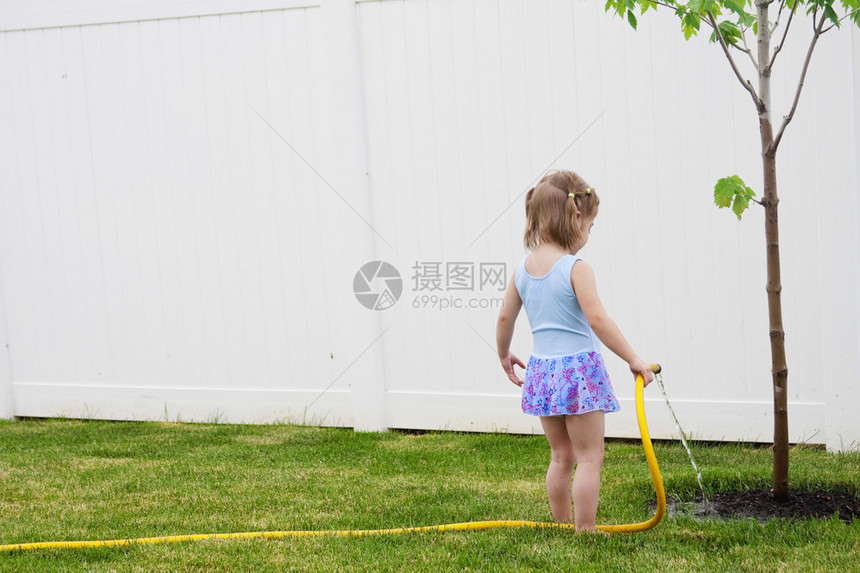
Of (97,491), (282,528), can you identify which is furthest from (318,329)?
(282,528)

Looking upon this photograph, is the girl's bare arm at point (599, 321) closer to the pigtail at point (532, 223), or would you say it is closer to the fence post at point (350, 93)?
the pigtail at point (532, 223)

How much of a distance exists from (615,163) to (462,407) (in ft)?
4.67

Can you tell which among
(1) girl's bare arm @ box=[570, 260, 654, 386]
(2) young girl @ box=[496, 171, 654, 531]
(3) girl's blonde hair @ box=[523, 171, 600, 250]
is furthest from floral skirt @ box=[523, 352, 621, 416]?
(3) girl's blonde hair @ box=[523, 171, 600, 250]

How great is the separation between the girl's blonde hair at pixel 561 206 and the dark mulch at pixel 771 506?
43.0 inches

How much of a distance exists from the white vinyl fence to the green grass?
273 millimetres

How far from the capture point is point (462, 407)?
4.68 m

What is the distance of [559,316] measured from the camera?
9.47ft

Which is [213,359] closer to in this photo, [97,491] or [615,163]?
[97,491]

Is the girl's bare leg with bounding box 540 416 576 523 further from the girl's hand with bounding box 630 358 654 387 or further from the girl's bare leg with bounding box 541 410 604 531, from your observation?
the girl's hand with bounding box 630 358 654 387

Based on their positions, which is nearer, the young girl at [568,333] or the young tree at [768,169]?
the young girl at [568,333]

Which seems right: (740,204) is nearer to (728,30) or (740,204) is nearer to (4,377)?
(728,30)

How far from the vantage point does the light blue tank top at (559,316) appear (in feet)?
9.39

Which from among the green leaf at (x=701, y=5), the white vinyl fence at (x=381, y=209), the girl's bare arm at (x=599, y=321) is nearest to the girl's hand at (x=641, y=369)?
the girl's bare arm at (x=599, y=321)

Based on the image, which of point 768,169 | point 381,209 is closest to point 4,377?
point 381,209
